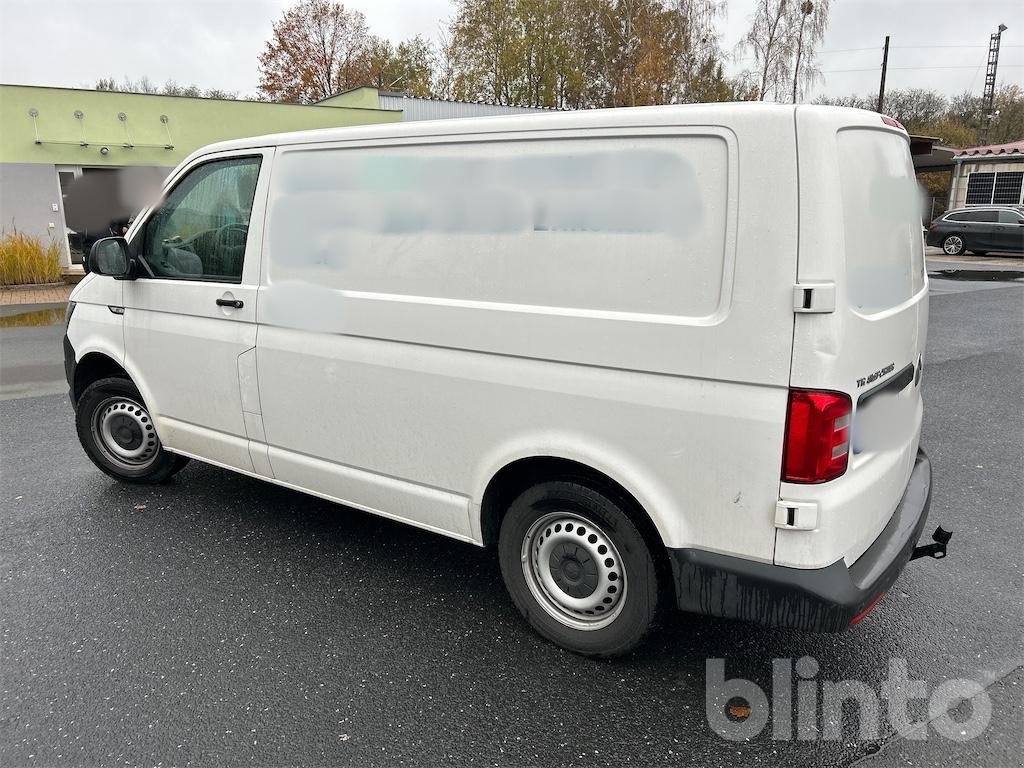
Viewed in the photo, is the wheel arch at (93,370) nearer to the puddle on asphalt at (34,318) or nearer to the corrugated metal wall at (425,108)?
the puddle on asphalt at (34,318)

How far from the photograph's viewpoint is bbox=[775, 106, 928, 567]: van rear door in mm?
2291

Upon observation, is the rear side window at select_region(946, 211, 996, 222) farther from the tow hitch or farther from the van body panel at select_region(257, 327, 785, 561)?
the van body panel at select_region(257, 327, 785, 561)

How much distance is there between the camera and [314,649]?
311cm

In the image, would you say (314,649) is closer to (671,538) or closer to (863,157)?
(671,538)

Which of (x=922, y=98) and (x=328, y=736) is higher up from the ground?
(x=922, y=98)

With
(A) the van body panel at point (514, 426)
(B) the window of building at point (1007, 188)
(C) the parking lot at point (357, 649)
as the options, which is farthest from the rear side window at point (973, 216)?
(A) the van body panel at point (514, 426)

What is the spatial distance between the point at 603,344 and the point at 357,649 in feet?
5.27

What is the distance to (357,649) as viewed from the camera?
3109 millimetres

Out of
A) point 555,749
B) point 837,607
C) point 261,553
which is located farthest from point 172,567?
point 837,607

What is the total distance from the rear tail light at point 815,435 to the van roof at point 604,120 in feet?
2.88

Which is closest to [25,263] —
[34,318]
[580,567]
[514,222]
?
[34,318]

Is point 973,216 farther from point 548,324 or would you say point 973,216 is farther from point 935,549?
point 548,324

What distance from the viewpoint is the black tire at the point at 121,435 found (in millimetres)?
4660

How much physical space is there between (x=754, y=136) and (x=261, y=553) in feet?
10.1
